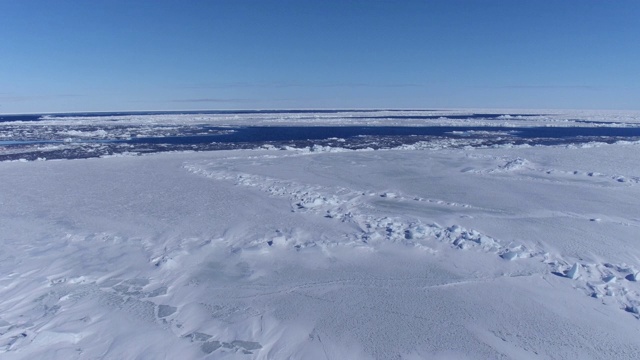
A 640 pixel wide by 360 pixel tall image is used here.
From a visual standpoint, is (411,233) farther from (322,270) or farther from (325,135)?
(325,135)

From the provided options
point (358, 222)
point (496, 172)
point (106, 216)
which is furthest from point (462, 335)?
point (496, 172)

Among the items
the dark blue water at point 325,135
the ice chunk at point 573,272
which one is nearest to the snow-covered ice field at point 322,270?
the ice chunk at point 573,272

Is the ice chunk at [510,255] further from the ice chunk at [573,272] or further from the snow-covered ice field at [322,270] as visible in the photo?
the ice chunk at [573,272]

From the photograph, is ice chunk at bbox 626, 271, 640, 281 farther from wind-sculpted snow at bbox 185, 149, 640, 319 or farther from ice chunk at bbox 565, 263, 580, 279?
ice chunk at bbox 565, 263, 580, 279

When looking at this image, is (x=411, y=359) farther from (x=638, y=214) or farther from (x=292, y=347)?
(x=638, y=214)

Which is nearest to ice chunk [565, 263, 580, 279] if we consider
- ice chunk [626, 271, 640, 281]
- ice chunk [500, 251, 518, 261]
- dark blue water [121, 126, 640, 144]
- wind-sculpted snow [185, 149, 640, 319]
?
wind-sculpted snow [185, 149, 640, 319]

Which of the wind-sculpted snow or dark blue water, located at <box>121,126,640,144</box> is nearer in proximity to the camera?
the wind-sculpted snow

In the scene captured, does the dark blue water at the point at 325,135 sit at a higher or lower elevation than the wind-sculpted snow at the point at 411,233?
higher

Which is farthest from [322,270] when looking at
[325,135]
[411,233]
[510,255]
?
[325,135]
